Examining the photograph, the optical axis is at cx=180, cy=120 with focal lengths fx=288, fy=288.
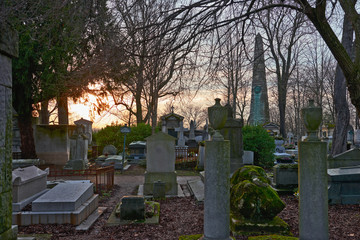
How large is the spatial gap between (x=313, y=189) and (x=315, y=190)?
3 cm

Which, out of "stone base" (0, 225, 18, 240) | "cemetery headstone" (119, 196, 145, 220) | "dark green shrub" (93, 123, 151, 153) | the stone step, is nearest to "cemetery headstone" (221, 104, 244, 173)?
the stone step

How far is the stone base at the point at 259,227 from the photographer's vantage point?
17.0 ft

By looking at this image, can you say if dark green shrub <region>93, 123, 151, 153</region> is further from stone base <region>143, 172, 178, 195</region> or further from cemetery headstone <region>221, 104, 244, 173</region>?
stone base <region>143, 172, 178, 195</region>

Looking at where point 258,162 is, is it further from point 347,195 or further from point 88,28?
point 88,28

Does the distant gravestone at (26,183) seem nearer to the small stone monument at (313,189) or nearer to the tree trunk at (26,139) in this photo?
the small stone monument at (313,189)

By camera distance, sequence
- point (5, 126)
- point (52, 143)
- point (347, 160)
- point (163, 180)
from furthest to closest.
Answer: point (52, 143) < point (347, 160) < point (163, 180) < point (5, 126)

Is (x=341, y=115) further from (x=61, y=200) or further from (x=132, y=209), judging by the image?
(x=61, y=200)

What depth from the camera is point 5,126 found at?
3.08 metres

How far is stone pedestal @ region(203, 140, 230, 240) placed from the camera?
387 centimetres

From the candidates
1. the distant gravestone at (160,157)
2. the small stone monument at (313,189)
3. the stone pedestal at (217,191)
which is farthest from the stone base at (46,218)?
the small stone monument at (313,189)

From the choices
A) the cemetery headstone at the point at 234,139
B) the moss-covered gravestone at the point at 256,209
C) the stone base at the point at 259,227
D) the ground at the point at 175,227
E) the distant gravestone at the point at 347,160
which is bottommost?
the ground at the point at 175,227

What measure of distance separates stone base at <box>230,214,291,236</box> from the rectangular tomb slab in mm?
3400

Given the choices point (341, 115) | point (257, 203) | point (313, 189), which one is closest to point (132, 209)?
point (257, 203)

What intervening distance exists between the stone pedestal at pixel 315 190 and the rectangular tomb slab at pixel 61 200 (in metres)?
4.65
